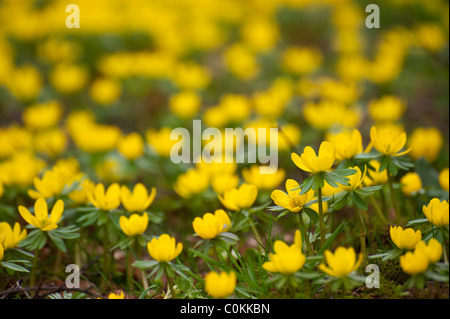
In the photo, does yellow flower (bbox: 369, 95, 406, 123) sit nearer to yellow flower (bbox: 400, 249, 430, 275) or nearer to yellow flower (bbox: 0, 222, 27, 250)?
yellow flower (bbox: 400, 249, 430, 275)

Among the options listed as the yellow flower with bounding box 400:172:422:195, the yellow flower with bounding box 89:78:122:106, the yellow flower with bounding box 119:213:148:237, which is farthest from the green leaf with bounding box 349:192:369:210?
the yellow flower with bounding box 89:78:122:106

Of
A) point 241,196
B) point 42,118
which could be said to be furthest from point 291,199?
point 42,118

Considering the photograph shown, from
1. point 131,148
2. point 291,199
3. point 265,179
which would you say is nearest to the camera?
point 291,199

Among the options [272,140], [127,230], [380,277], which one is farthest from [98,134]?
[380,277]

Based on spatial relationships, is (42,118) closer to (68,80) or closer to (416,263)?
(68,80)

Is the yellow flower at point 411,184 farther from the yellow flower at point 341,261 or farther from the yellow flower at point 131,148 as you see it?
the yellow flower at point 131,148
